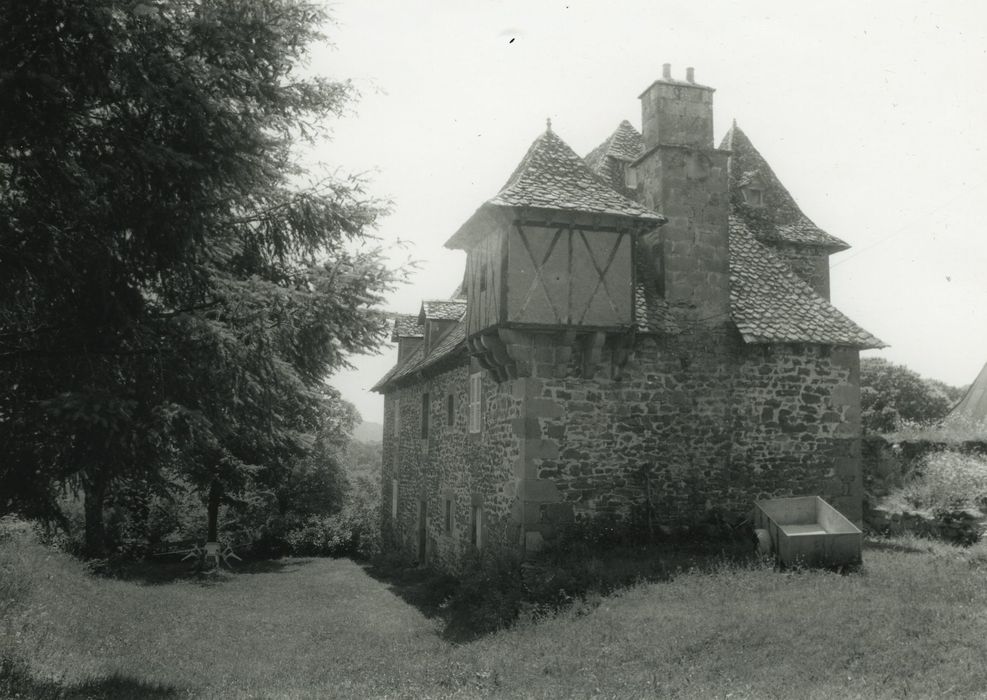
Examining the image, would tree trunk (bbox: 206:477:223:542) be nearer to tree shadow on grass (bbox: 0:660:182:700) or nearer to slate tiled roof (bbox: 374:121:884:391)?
slate tiled roof (bbox: 374:121:884:391)

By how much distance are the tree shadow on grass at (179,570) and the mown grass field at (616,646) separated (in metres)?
7.04

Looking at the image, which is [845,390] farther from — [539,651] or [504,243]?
[539,651]

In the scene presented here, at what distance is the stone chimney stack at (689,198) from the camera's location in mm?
13836

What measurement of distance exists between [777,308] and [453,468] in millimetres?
7571

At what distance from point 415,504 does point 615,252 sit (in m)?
10.8

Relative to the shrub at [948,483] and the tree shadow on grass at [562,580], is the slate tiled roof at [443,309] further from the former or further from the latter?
the shrub at [948,483]

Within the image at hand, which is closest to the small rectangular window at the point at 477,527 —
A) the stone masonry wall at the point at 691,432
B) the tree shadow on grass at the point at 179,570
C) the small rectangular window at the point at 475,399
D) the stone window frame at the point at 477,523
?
the stone window frame at the point at 477,523

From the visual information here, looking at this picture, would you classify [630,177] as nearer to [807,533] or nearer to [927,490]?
[807,533]

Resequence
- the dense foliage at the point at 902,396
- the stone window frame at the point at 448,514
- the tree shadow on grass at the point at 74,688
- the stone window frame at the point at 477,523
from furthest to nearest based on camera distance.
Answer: the dense foliage at the point at 902,396 < the stone window frame at the point at 448,514 < the stone window frame at the point at 477,523 < the tree shadow on grass at the point at 74,688

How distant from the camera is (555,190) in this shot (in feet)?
42.7

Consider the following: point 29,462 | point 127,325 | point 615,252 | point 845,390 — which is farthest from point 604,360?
point 29,462

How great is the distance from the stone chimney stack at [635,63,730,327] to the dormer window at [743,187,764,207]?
514cm

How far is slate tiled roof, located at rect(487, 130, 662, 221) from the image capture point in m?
12.6

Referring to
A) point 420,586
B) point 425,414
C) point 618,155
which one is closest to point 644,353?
point 618,155
